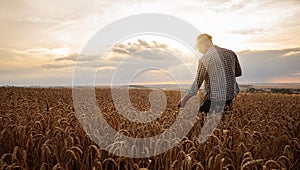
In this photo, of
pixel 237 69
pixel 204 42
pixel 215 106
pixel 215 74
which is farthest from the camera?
pixel 237 69

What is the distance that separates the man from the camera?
308 inches

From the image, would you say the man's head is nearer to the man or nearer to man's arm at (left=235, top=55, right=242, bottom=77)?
the man

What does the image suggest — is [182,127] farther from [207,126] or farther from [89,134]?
[89,134]

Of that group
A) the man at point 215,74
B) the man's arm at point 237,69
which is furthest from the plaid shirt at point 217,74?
the man's arm at point 237,69

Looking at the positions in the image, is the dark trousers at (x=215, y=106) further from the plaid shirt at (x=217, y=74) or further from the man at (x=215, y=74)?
the plaid shirt at (x=217, y=74)

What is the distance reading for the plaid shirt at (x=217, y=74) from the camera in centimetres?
786

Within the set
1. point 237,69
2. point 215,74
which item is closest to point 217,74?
point 215,74

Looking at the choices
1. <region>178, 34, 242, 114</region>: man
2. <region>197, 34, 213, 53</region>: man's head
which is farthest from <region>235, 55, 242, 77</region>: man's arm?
<region>197, 34, 213, 53</region>: man's head

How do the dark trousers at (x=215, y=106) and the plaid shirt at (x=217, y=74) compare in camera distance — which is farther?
the dark trousers at (x=215, y=106)

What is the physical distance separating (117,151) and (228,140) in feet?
7.29

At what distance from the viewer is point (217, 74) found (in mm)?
7996

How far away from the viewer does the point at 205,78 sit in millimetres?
8109

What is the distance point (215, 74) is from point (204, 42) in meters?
0.84

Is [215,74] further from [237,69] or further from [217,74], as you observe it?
[237,69]
